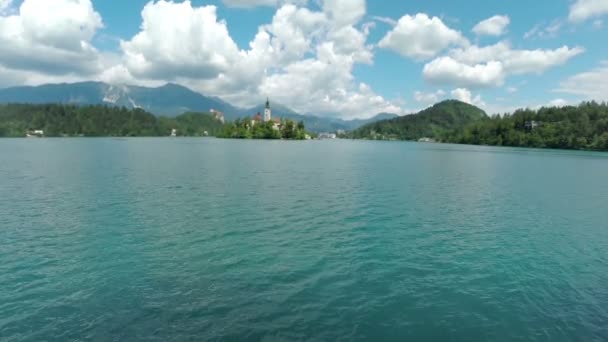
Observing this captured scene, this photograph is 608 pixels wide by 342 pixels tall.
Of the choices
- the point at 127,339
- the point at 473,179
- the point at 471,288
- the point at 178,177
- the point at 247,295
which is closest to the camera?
the point at 127,339

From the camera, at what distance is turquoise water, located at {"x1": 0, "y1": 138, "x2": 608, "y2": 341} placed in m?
12.8

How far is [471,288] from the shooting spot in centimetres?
1661

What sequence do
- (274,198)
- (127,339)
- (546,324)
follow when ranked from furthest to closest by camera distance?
(274,198) → (546,324) → (127,339)

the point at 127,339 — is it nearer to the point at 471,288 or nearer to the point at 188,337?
the point at 188,337

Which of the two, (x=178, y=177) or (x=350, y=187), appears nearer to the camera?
(x=350, y=187)

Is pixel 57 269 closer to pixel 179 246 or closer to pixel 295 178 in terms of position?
pixel 179 246

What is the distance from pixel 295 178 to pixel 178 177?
18103 millimetres

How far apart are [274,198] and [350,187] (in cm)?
1372

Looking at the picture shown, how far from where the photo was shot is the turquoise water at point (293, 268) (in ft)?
42.1

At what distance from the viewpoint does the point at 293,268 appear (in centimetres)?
1809

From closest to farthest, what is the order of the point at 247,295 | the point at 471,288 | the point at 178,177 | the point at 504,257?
the point at 247,295
the point at 471,288
the point at 504,257
the point at 178,177

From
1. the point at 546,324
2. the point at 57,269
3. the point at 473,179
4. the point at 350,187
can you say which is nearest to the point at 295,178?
the point at 350,187

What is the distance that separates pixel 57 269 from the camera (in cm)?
1717

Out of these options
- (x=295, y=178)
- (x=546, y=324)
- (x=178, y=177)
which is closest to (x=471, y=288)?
(x=546, y=324)
